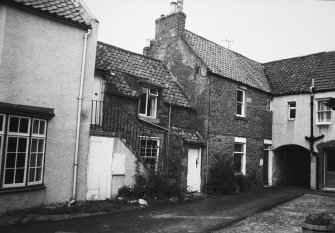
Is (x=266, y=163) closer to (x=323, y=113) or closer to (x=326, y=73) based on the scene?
(x=323, y=113)

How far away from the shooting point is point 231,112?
17.6 m

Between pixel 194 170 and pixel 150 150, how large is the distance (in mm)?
2855

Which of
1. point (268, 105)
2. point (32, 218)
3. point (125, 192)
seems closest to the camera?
point (32, 218)

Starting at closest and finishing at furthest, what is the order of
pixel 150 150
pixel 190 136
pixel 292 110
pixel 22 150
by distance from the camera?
1. pixel 22 150
2. pixel 150 150
3. pixel 190 136
4. pixel 292 110

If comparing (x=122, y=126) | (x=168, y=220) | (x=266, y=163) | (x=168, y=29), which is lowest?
(x=168, y=220)

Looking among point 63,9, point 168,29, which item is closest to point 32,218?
point 63,9

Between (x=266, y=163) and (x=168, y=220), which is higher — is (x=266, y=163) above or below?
above

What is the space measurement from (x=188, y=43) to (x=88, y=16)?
785cm

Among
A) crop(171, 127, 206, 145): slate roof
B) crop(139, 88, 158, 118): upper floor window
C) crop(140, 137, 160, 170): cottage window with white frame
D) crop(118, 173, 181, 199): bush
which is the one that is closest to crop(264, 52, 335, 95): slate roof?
crop(171, 127, 206, 145): slate roof

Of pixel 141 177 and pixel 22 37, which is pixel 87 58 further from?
pixel 141 177

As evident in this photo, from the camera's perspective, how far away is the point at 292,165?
2222cm

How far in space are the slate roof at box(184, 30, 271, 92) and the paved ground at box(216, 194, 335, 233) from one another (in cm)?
793

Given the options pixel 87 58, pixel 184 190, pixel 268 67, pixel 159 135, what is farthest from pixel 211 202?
pixel 268 67

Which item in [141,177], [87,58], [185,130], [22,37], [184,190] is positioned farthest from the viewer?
[185,130]
